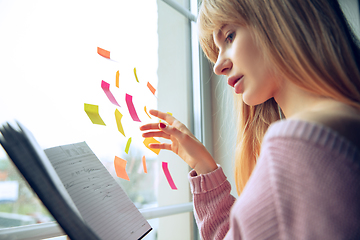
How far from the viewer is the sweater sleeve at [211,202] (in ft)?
2.45

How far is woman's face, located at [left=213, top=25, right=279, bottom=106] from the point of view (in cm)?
62

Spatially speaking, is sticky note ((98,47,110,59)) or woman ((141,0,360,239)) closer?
woman ((141,0,360,239))

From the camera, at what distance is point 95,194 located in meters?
0.52

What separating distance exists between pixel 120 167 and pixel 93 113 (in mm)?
226

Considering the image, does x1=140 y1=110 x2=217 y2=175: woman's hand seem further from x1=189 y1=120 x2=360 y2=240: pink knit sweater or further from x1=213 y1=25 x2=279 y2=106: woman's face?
x1=189 y1=120 x2=360 y2=240: pink knit sweater

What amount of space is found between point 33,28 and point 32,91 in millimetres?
184

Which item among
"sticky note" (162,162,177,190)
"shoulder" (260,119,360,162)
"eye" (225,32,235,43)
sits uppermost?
"eye" (225,32,235,43)

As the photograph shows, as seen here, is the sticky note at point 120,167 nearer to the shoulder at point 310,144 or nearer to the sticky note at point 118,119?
the sticky note at point 118,119

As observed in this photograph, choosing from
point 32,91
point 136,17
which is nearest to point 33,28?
point 32,91

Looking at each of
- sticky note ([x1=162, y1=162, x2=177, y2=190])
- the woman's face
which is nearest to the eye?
the woman's face

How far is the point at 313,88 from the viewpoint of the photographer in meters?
0.54

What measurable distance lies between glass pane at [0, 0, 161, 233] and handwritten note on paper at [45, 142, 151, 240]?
0.21 m

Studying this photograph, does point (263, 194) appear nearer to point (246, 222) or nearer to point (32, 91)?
point (246, 222)

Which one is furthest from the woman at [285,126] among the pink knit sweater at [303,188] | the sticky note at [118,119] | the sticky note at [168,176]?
the sticky note at [168,176]
